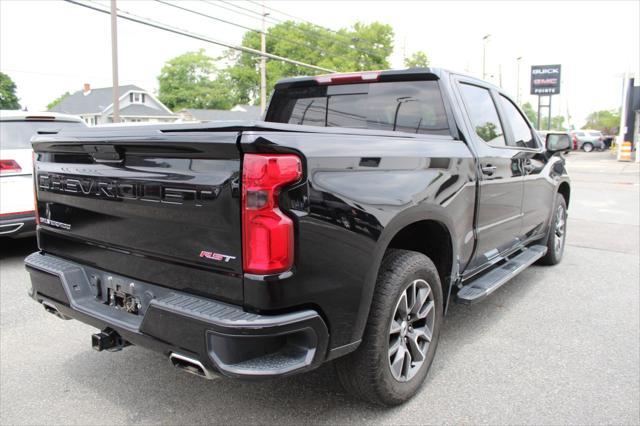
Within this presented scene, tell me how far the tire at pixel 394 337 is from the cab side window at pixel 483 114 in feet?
4.64

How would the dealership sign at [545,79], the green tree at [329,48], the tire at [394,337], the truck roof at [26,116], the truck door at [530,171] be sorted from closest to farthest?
the tire at [394,337] → the truck door at [530,171] → the truck roof at [26,116] → the dealership sign at [545,79] → the green tree at [329,48]

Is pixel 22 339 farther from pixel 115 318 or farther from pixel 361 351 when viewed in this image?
pixel 361 351

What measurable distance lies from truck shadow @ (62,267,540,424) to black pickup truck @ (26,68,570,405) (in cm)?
27

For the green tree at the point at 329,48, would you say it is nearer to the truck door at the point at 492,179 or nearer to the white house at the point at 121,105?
the white house at the point at 121,105

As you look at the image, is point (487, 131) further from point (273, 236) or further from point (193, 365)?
point (193, 365)

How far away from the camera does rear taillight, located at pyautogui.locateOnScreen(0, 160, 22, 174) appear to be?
560cm

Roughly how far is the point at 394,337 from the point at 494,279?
4.82 feet

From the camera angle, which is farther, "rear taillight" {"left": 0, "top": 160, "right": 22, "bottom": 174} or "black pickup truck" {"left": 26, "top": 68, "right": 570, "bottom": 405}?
Result: "rear taillight" {"left": 0, "top": 160, "right": 22, "bottom": 174}

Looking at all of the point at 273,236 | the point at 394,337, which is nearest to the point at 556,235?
the point at 394,337

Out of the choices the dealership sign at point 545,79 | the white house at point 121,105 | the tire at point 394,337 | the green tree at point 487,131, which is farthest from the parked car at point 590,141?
the tire at point 394,337

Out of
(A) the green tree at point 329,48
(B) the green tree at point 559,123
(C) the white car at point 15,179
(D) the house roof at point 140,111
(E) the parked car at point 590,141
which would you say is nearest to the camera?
(C) the white car at point 15,179

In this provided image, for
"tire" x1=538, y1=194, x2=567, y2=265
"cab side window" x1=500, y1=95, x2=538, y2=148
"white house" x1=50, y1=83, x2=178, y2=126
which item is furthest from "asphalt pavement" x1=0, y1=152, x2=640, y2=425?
"white house" x1=50, y1=83, x2=178, y2=126

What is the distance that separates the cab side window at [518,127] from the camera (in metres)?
4.46

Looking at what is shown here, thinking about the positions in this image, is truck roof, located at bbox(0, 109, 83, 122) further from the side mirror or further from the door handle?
the side mirror
